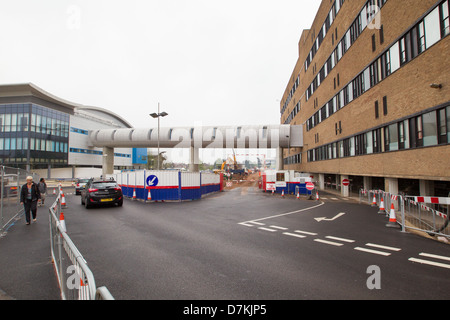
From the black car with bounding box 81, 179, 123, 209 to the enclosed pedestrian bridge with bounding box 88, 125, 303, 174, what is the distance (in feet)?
58.2

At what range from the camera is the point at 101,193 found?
13.3 meters

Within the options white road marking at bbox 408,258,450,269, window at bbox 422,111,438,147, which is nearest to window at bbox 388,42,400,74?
window at bbox 422,111,438,147

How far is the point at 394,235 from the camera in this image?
7637mm

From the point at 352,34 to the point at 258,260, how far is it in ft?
71.2

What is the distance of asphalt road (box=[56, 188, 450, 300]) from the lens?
3.80m

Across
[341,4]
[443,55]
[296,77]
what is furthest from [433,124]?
[296,77]

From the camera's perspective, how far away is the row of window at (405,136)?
34.6ft

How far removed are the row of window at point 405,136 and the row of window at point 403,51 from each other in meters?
3.15

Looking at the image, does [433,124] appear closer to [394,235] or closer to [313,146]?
[394,235]

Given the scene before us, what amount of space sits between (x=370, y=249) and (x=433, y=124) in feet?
27.8

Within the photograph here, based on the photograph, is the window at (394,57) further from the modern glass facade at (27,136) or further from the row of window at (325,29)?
the modern glass facade at (27,136)

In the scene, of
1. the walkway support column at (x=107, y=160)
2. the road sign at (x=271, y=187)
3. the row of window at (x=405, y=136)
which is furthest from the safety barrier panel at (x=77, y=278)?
the walkway support column at (x=107, y=160)

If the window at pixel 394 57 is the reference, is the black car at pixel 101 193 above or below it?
below

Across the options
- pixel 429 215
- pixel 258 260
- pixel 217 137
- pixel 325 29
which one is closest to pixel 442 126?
pixel 429 215
